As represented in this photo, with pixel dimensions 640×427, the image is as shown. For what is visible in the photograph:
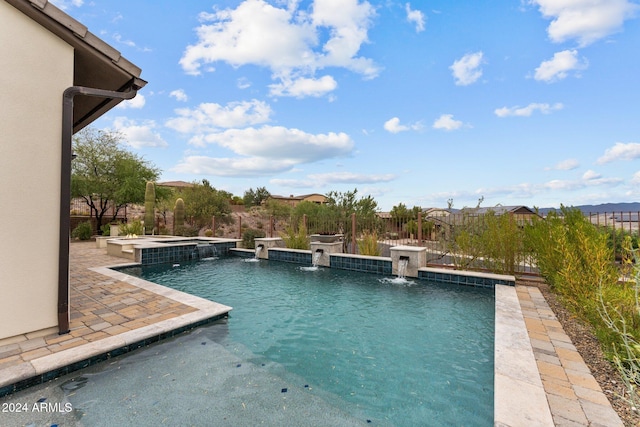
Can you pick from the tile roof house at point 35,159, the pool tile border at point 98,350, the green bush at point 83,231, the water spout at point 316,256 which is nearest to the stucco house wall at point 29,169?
the tile roof house at point 35,159

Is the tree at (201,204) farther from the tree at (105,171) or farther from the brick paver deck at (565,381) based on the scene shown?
the brick paver deck at (565,381)

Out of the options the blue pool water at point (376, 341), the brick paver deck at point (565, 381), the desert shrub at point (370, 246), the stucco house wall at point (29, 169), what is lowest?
the blue pool water at point (376, 341)

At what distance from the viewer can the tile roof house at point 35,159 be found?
3115 mm

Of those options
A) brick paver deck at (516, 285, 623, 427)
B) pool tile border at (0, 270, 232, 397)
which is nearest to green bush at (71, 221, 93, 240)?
pool tile border at (0, 270, 232, 397)

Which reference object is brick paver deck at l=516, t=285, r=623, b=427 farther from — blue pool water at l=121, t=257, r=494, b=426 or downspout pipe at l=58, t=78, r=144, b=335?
downspout pipe at l=58, t=78, r=144, b=335

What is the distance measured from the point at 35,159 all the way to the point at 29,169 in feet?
0.43

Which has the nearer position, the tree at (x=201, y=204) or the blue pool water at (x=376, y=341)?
the blue pool water at (x=376, y=341)

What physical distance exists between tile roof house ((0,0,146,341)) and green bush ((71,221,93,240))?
1570 cm

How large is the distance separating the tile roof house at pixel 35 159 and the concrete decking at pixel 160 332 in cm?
44

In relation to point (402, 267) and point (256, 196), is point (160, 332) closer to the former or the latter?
point (402, 267)

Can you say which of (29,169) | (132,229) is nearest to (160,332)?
(29,169)

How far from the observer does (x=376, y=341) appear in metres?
3.66

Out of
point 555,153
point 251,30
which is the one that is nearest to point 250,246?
point 251,30

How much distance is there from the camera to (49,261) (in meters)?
3.38
